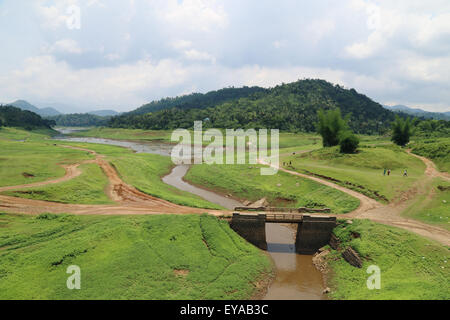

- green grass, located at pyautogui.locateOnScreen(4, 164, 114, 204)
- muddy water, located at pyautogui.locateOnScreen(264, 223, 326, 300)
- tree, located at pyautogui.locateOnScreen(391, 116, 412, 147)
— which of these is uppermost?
tree, located at pyautogui.locateOnScreen(391, 116, 412, 147)

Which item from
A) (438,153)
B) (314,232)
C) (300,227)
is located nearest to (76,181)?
(300,227)

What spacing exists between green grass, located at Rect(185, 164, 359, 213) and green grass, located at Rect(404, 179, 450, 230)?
25.7ft

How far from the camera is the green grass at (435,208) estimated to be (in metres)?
33.4

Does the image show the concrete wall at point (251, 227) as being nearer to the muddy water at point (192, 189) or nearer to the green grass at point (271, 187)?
the green grass at point (271, 187)

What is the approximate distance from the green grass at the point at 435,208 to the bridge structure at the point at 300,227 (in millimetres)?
13097

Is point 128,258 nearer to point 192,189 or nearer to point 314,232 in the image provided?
point 314,232

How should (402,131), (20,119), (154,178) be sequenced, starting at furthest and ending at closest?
(20,119)
(402,131)
(154,178)

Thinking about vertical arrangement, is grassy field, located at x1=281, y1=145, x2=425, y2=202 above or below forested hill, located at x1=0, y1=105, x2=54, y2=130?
below

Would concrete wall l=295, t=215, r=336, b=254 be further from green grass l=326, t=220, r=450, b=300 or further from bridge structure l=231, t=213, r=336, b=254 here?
green grass l=326, t=220, r=450, b=300

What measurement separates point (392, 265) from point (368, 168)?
36561 mm

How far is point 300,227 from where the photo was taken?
33.6 meters

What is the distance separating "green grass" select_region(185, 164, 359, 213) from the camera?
43.5 meters

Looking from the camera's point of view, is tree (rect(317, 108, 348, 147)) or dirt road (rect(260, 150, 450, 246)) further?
tree (rect(317, 108, 348, 147))

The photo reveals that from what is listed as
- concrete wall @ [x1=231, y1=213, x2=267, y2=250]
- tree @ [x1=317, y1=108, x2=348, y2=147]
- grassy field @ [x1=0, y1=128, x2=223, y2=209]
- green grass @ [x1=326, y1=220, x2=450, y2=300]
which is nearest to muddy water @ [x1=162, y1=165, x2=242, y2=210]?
grassy field @ [x1=0, y1=128, x2=223, y2=209]
